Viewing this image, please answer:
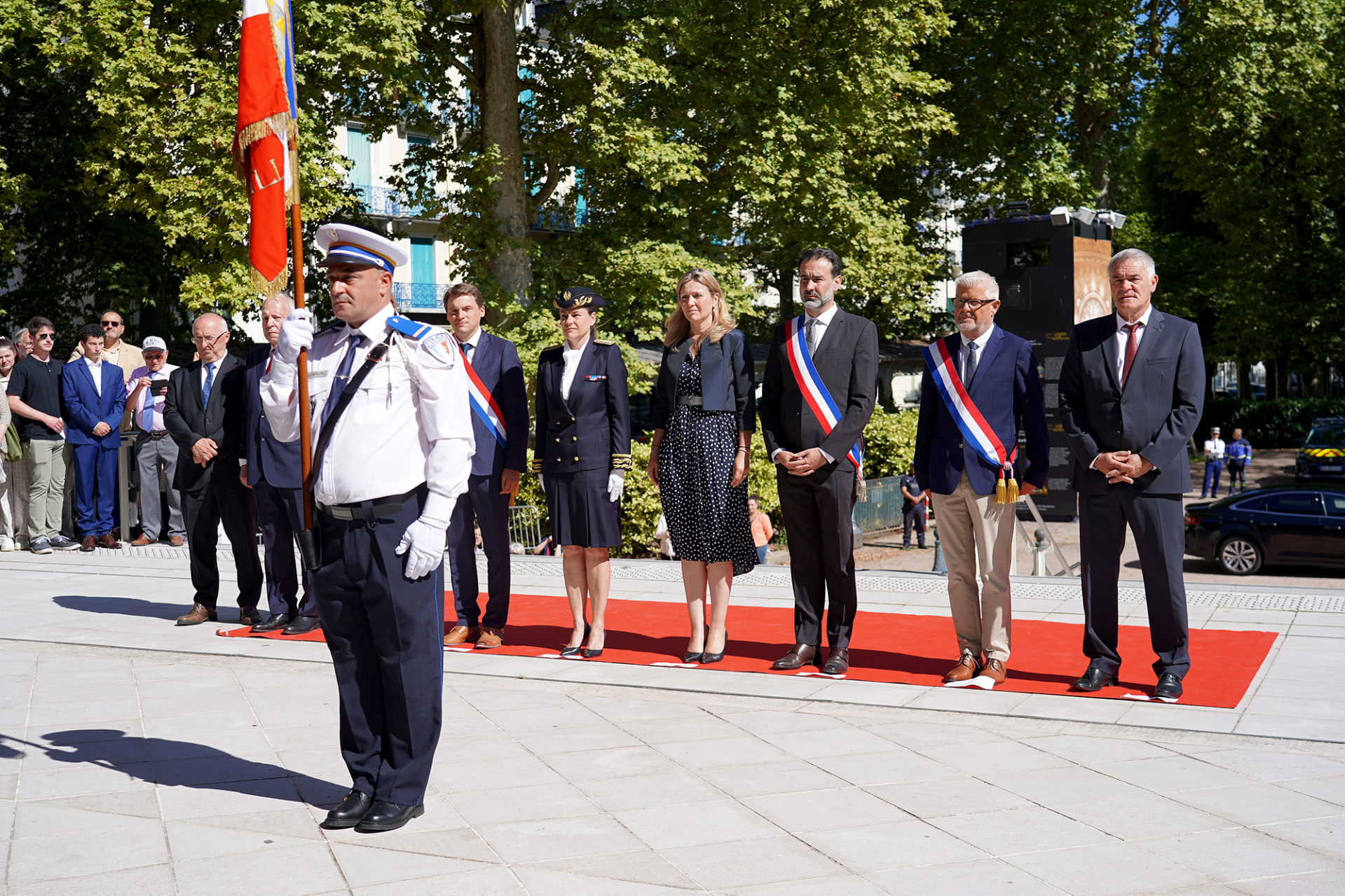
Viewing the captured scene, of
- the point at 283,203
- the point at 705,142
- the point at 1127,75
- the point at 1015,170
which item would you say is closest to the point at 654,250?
the point at 705,142

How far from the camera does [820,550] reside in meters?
6.76

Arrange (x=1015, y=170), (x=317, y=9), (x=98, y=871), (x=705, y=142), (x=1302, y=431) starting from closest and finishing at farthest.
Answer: (x=98, y=871)
(x=317, y=9)
(x=705, y=142)
(x=1015, y=170)
(x=1302, y=431)

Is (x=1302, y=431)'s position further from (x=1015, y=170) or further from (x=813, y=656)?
(x=813, y=656)

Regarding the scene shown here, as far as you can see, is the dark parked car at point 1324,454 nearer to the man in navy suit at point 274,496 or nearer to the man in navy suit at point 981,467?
the man in navy suit at point 981,467

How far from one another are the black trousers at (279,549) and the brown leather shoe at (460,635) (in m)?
0.99

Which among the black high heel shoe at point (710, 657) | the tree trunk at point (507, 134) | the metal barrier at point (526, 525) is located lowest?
the black high heel shoe at point (710, 657)

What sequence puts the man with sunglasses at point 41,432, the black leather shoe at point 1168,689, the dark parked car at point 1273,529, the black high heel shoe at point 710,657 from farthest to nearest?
1. the dark parked car at point 1273,529
2. the man with sunglasses at point 41,432
3. the black high heel shoe at point 710,657
4. the black leather shoe at point 1168,689

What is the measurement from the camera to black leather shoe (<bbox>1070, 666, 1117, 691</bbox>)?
614 centimetres

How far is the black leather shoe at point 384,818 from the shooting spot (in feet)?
14.0

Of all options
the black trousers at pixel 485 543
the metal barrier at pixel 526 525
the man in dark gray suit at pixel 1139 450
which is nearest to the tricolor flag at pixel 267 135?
the black trousers at pixel 485 543

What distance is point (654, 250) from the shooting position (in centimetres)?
1959

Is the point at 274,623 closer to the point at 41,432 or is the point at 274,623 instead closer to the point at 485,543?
the point at 485,543

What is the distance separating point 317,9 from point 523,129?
179 inches

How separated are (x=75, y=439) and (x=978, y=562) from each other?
995cm
